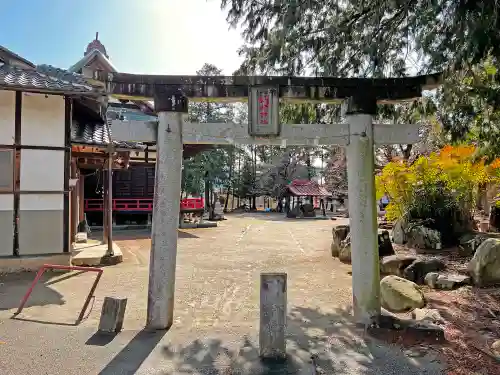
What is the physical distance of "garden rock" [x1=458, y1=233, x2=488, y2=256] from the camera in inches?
384

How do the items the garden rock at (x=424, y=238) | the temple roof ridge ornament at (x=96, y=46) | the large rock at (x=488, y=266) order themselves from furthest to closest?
1. the temple roof ridge ornament at (x=96, y=46)
2. the garden rock at (x=424, y=238)
3. the large rock at (x=488, y=266)

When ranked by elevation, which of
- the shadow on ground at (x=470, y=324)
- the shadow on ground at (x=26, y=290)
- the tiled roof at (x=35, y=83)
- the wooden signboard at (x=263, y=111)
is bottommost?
the shadow on ground at (x=470, y=324)

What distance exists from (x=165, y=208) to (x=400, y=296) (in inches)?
166

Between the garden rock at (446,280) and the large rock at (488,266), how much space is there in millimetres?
213

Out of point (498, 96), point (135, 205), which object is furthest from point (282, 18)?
point (135, 205)

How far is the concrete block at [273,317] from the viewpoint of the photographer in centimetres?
450

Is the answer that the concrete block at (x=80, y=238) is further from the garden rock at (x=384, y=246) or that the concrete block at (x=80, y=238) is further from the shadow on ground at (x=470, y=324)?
the shadow on ground at (x=470, y=324)

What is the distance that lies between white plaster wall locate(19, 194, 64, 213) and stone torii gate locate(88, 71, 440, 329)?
14.6ft

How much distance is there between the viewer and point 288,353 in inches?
183

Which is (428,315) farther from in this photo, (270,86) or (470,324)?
(270,86)

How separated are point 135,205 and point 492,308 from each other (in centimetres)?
1733

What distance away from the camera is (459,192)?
11219mm

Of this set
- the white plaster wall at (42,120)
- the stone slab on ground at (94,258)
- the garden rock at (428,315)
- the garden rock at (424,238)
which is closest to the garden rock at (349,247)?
the garden rock at (424,238)

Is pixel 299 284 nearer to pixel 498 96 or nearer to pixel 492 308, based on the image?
pixel 492 308
